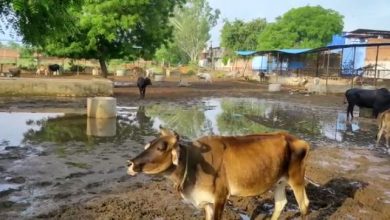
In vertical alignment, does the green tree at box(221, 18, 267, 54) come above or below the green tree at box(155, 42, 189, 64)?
above

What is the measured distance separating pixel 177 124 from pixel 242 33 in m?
56.8

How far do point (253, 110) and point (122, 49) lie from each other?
13111 millimetres

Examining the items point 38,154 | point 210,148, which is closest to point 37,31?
point 38,154

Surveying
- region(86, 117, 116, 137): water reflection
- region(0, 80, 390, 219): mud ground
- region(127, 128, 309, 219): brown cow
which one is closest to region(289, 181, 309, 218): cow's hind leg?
region(127, 128, 309, 219): brown cow

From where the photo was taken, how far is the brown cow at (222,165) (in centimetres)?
415

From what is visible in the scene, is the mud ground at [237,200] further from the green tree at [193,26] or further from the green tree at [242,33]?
the green tree at [193,26]

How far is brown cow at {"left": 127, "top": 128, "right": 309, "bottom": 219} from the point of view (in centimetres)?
415

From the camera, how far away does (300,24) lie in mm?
61344

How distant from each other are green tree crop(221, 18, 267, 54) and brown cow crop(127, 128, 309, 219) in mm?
64355

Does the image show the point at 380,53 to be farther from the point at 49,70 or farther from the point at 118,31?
the point at 49,70

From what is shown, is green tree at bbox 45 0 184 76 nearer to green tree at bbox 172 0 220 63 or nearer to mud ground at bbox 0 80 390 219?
mud ground at bbox 0 80 390 219

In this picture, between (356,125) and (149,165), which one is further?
(356,125)

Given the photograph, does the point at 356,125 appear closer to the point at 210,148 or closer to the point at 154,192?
the point at 154,192

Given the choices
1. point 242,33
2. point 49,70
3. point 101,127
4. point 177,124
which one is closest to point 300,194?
point 101,127
